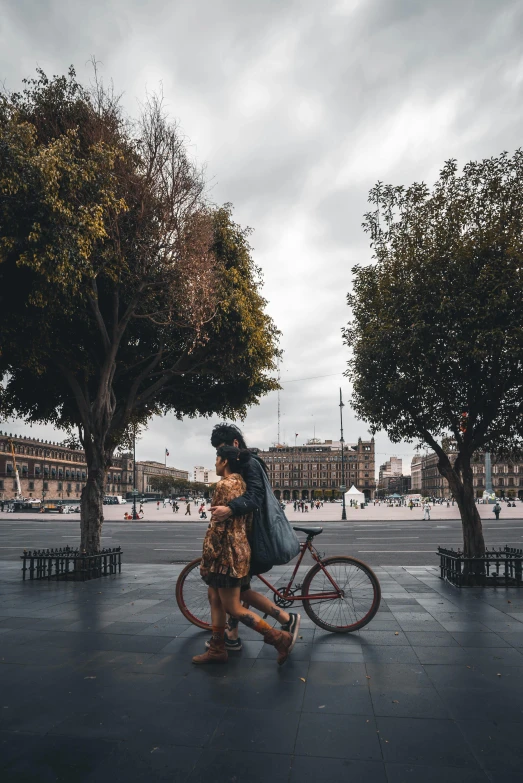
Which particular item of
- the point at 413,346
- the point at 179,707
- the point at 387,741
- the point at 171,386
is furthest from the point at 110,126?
the point at 387,741

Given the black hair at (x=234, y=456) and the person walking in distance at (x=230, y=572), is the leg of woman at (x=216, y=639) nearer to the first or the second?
the person walking in distance at (x=230, y=572)

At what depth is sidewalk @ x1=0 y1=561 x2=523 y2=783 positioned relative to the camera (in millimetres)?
2771

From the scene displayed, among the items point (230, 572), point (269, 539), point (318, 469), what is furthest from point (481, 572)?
point (318, 469)

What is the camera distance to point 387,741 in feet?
9.96

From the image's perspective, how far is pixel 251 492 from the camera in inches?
172

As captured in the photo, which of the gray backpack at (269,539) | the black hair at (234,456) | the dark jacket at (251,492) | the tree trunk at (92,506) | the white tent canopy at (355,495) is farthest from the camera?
the white tent canopy at (355,495)

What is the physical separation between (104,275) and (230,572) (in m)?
6.99

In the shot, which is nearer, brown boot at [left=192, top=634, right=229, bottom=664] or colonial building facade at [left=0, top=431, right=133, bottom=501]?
brown boot at [left=192, top=634, right=229, bottom=664]

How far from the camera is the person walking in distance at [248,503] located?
4.25 meters

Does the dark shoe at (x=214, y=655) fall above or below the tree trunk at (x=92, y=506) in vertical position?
below

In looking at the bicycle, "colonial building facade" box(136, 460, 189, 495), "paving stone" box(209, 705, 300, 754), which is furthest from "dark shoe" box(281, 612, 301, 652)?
"colonial building facade" box(136, 460, 189, 495)

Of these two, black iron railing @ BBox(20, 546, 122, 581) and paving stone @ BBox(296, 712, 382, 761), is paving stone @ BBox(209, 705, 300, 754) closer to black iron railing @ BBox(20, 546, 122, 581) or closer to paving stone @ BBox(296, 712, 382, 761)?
paving stone @ BBox(296, 712, 382, 761)

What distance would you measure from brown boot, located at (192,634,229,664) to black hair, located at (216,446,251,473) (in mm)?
1476

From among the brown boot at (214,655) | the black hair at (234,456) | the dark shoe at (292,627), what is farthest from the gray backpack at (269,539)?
the brown boot at (214,655)
